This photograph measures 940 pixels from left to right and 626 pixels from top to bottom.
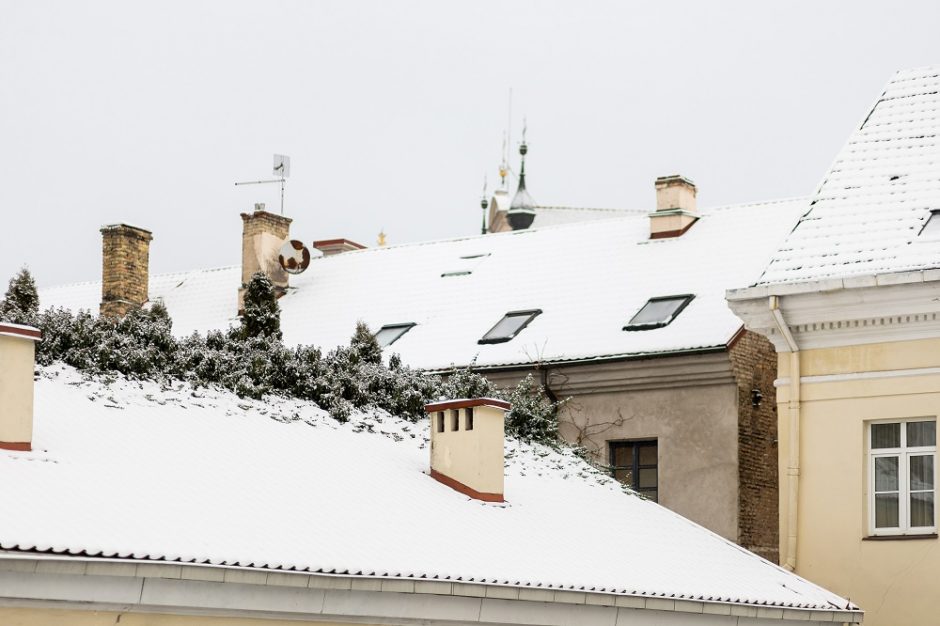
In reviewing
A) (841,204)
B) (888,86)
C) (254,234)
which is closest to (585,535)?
(841,204)

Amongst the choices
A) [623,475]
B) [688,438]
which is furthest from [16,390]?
[623,475]

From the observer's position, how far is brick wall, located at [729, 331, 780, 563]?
86.5ft

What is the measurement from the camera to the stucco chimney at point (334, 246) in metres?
38.9

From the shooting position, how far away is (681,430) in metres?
26.9

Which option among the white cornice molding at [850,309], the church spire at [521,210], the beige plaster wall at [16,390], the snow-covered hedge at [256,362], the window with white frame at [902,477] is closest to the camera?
the beige plaster wall at [16,390]

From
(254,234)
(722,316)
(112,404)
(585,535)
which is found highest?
(254,234)

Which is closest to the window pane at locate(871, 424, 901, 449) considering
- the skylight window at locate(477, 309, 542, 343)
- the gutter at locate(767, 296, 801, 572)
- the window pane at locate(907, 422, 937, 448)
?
the window pane at locate(907, 422, 937, 448)

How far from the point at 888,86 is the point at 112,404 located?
14.9 metres

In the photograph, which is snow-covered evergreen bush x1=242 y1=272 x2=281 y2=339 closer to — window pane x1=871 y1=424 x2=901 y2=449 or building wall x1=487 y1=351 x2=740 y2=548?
building wall x1=487 y1=351 x2=740 y2=548

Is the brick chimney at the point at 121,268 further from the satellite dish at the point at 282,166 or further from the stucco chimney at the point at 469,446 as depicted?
the stucco chimney at the point at 469,446

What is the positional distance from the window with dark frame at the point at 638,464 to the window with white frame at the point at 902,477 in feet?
18.4

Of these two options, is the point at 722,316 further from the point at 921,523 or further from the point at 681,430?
the point at 921,523

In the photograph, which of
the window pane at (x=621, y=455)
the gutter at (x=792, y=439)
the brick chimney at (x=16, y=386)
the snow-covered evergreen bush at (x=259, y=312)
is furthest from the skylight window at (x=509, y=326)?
the brick chimney at (x=16, y=386)

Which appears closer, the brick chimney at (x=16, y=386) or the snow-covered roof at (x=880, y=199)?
the brick chimney at (x=16, y=386)
